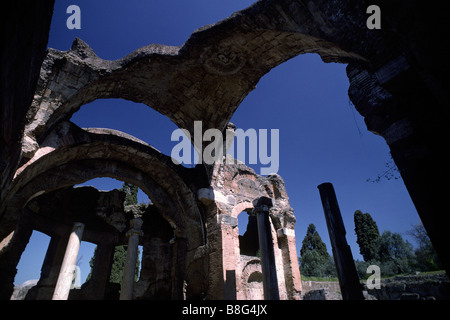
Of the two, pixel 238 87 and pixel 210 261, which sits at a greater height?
pixel 238 87

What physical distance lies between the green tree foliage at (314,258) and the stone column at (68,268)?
2234 centimetres

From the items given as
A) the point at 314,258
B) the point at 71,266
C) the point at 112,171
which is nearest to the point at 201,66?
the point at 112,171

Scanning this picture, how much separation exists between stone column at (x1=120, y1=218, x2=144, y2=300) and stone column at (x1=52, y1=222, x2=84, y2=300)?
2425 millimetres

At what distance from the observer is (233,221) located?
8.03 metres

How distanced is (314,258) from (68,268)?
24.9 m

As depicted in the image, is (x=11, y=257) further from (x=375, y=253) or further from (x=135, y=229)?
(x=375, y=253)

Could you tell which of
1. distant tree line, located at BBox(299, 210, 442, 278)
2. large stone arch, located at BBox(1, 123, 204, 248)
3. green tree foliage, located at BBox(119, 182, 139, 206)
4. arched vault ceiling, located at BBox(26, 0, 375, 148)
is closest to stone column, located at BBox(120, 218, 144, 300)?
large stone arch, located at BBox(1, 123, 204, 248)

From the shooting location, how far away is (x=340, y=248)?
4.46 meters

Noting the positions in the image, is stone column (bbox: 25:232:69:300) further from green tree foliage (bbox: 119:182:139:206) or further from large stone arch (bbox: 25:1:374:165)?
large stone arch (bbox: 25:1:374:165)

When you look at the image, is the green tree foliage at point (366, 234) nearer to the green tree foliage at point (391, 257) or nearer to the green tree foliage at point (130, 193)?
the green tree foliage at point (391, 257)

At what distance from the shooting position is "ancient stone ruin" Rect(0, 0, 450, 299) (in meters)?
3.11

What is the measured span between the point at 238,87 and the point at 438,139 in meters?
5.02

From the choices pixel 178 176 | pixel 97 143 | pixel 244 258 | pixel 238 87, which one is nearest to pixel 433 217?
pixel 238 87
